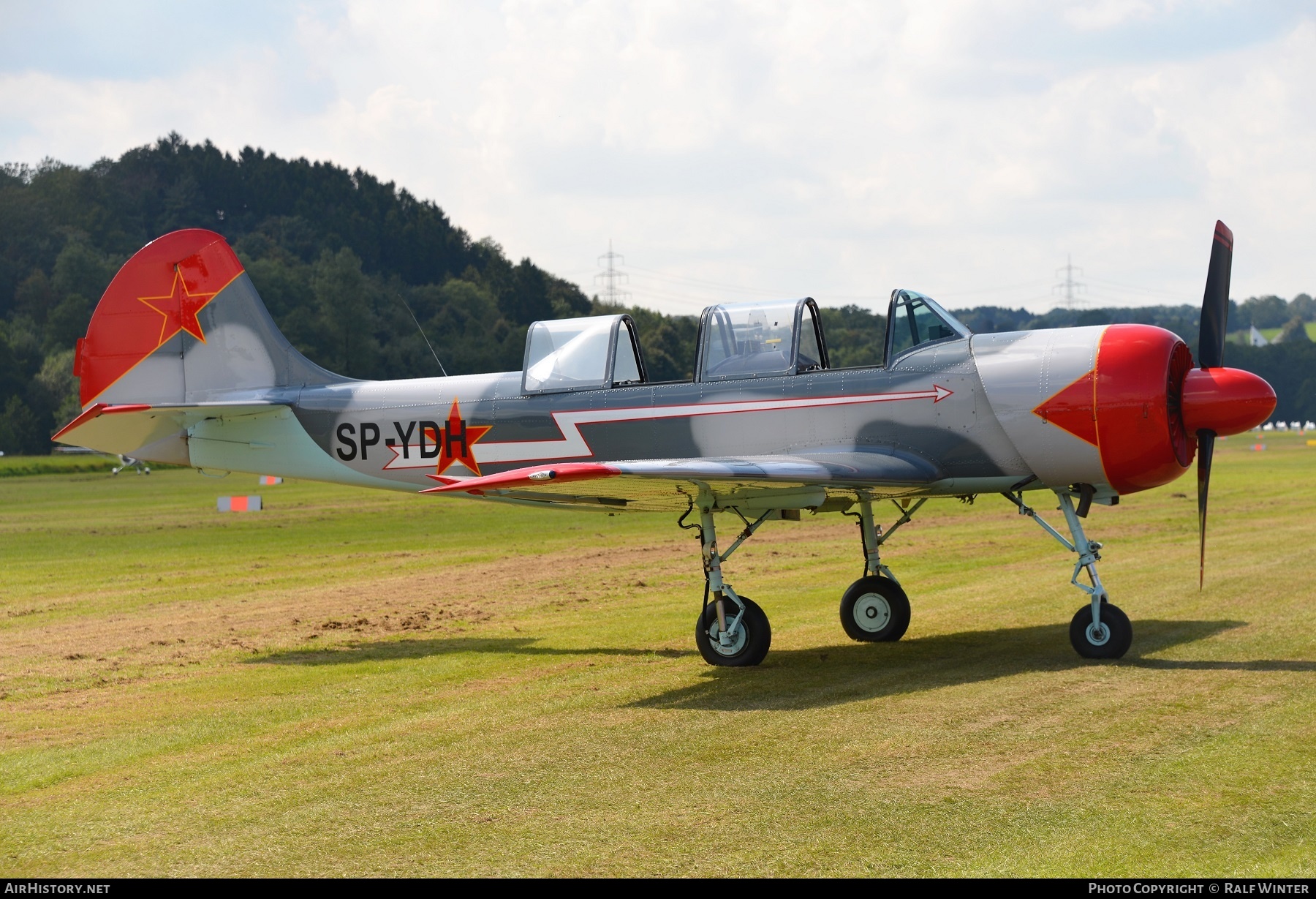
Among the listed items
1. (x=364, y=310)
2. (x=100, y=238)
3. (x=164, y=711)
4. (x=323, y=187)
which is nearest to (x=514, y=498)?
(x=164, y=711)

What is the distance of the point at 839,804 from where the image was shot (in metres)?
6.42

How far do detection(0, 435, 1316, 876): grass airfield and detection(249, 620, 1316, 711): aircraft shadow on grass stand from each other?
0.05 metres

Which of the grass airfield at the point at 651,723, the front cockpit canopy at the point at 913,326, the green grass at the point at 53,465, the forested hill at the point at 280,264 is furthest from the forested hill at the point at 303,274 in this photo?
the front cockpit canopy at the point at 913,326

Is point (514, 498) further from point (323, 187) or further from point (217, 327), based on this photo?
point (323, 187)

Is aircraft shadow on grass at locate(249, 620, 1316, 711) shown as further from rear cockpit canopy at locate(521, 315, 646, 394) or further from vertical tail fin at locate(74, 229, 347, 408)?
vertical tail fin at locate(74, 229, 347, 408)

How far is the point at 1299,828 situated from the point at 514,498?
7748 mm

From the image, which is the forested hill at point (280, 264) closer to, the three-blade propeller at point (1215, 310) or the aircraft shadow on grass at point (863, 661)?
the aircraft shadow on grass at point (863, 661)

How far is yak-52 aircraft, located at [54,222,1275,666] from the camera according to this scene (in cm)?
1030

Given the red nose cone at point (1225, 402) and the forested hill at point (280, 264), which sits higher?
the forested hill at point (280, 264)

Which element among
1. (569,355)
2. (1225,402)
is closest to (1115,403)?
(1225,402)

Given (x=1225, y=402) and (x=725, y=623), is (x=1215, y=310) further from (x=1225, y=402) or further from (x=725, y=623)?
(x=725, y=623)

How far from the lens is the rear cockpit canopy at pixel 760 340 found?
1148 cm

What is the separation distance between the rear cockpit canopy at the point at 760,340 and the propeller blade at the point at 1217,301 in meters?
3.30

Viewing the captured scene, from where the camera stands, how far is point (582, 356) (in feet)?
40.1
